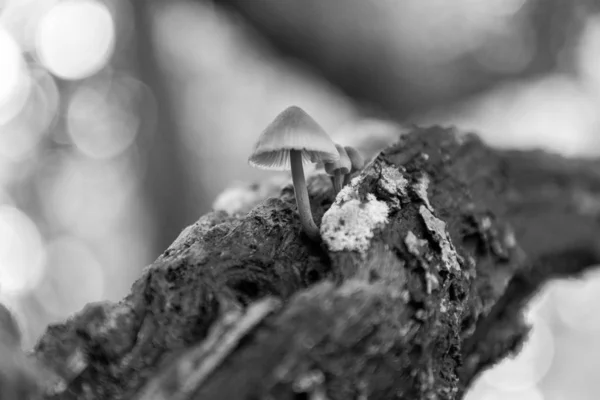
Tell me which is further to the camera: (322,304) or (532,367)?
(532,367)

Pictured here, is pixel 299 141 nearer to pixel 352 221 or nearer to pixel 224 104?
pixel 352 221

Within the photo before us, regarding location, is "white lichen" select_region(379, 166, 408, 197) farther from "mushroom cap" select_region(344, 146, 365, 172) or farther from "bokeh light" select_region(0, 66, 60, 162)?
"bokeh light" select_region(0, 66, 60, 162)

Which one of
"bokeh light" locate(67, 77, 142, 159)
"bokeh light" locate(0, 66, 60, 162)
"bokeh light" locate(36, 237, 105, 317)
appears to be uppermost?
"bokeh light" locate(0, 66, 60, 162)

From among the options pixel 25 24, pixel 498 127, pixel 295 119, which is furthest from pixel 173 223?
pixel 25 24

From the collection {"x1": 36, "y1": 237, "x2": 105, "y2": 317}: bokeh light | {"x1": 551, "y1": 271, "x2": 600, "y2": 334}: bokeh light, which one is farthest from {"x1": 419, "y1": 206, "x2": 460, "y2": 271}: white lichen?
{"x1": 36, "y1": 237, "x2": 105, "y2": 317}: bokeh light

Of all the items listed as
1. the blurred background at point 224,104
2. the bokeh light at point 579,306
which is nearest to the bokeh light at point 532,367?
the blurred background at point 224,104

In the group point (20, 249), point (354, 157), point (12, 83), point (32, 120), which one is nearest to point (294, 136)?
point (354, 157)

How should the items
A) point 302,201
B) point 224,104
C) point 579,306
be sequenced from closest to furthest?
point 302,201 < point 579,306 < point 224,104

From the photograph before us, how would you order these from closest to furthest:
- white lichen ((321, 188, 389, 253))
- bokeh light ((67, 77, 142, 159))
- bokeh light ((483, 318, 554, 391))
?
white lichen ((321, 188, 389, 253)) → bokeh light ((483, 318, 554, 391)) → bokeh light ((67, 77, 142, 159))
